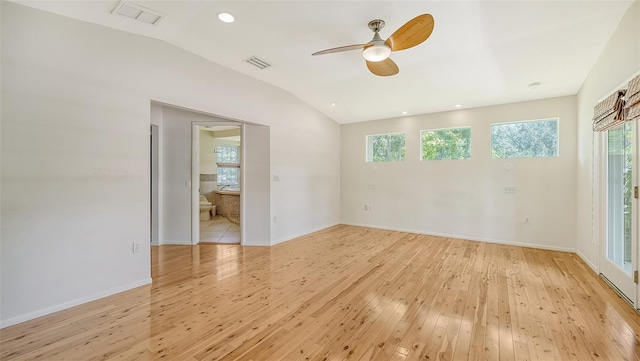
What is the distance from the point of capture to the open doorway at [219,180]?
6.70 metres

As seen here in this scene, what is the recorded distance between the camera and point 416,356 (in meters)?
1.79

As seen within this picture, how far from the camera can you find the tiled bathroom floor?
4966 mm

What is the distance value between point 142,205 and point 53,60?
1656 millimetres

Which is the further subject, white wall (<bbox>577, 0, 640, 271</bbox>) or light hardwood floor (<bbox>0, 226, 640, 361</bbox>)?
white wall (<bbox>577, 0, 640, 271</bbox>)

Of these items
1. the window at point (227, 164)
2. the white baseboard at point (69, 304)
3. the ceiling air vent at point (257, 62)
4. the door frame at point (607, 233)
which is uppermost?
the ceiling air vent at point (257, 62)

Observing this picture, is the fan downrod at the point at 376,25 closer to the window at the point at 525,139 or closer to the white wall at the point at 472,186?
the white wall at the point at 472,186

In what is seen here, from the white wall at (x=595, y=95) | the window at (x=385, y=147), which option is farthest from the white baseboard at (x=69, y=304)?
the white wall at (x=595, y=95)

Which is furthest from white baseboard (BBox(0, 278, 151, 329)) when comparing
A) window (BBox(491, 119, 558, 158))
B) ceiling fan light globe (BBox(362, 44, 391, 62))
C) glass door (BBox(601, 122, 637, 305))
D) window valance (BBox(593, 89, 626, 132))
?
window (BBox(491, 119, 558, 158))

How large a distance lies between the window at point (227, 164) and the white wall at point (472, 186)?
4506mm

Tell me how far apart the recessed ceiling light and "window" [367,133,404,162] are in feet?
14.3

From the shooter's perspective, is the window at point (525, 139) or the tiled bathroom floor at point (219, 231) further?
the tiled bathroom floor at point (219, 231)

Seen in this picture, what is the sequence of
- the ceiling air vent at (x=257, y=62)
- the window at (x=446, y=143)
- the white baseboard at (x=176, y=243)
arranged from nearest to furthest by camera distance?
the ceiling air vent at (x=257, y=62) → the white baseboard at (x=176, y=243) → the window at (x=446, y=143)

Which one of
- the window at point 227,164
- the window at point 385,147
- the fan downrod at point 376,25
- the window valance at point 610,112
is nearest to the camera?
the window valance at point 610,112

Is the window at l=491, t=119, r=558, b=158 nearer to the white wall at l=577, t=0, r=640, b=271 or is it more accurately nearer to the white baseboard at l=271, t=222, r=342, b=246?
the white wall at l=577, t=0, r=640, b=271
